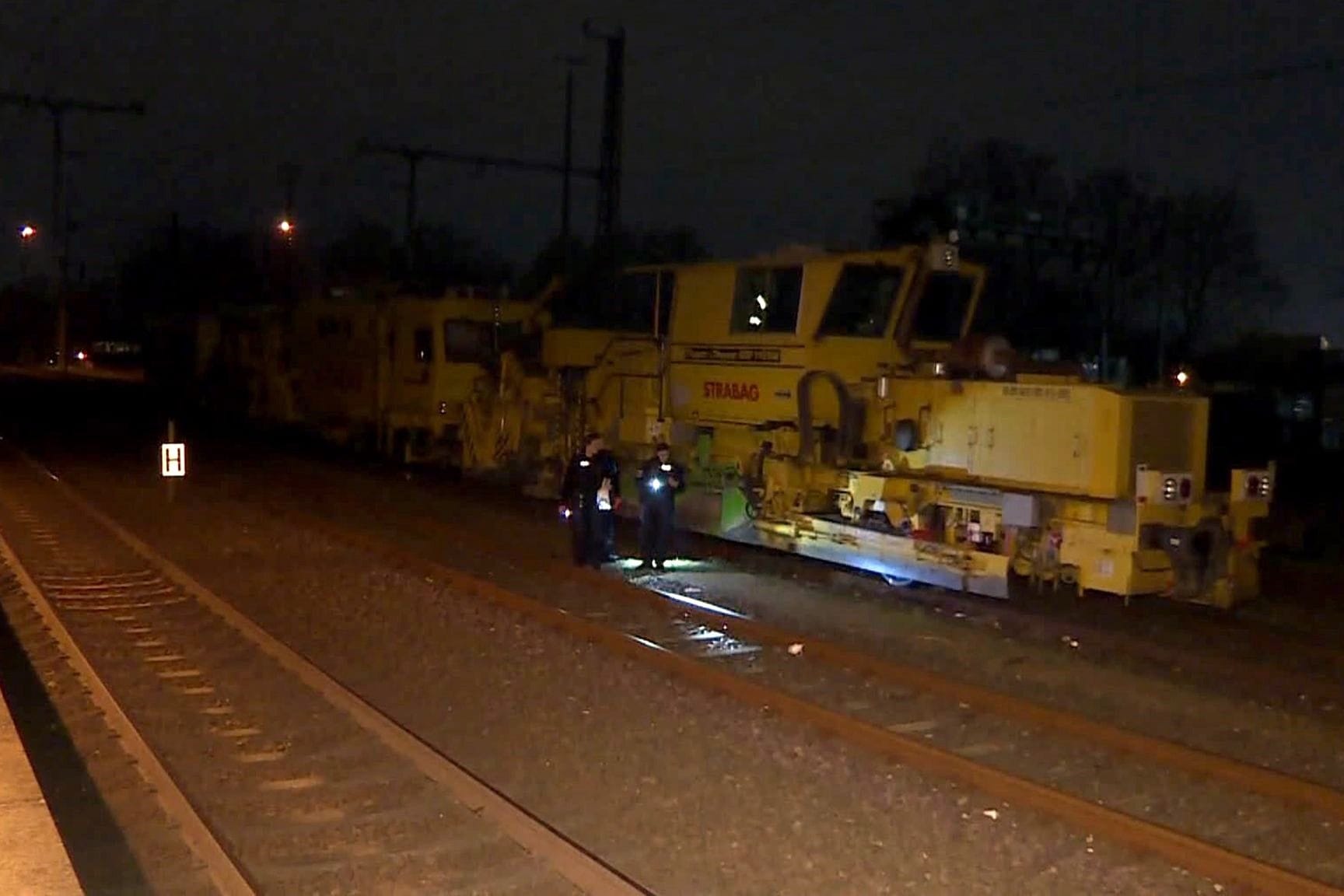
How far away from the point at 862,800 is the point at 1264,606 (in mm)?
9285

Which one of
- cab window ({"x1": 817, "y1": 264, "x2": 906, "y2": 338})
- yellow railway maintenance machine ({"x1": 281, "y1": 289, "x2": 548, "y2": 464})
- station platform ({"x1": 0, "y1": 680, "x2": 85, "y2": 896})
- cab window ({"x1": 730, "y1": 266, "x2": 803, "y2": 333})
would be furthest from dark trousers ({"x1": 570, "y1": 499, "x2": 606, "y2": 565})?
yellow railway maintenance machine ({"x1": 281, "y1": 289, "x2": 548, "y2": 464})

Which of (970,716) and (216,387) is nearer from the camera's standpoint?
(970,716)

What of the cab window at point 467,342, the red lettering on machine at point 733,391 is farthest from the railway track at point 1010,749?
the cab window at point 467,342

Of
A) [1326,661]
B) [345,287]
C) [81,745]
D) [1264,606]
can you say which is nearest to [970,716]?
[1326,661]

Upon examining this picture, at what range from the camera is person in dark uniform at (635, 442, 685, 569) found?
51.1 ft

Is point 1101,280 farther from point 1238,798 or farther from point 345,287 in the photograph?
point 1238,798

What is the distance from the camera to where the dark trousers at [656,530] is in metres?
15.8

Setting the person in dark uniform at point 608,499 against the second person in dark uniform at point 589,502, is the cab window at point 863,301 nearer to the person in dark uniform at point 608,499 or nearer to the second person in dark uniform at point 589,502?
the person in dark uniform at point 608,499

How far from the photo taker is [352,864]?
6680 millimetres

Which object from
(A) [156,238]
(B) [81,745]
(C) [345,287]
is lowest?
(B) [81,745]

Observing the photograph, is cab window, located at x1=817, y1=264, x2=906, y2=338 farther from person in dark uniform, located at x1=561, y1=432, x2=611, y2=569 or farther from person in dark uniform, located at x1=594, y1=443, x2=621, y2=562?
person in dark uniform, located at x1=561, y1=432, x2=611, y2=569

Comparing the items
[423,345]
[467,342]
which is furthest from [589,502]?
[423,345]

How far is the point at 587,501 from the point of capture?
614 inches

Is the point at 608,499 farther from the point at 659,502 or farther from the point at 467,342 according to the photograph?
the point at 467,342
